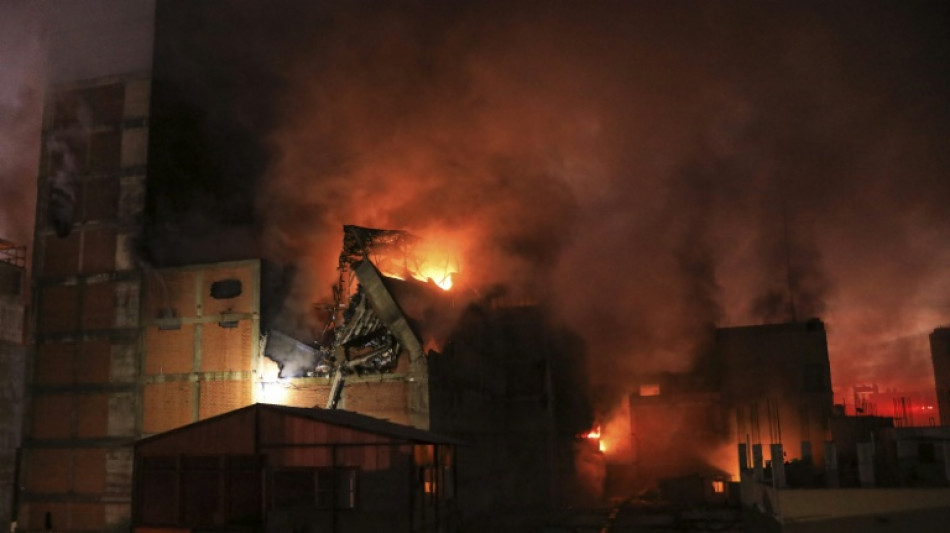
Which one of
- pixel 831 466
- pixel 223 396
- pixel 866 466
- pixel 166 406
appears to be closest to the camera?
pixel 866 466

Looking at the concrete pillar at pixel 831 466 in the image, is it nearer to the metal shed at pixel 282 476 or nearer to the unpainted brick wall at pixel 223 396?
the metal shed at pixel 282 476

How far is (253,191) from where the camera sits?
28.8m

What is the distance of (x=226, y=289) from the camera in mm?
22609

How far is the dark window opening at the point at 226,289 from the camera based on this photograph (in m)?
22.4

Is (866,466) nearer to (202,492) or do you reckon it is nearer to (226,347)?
(202,492)

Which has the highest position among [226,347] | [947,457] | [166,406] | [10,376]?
[226,347]

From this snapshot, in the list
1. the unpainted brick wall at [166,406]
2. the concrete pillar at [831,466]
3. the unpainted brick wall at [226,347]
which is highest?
the unpainted brick wall at [226,347]

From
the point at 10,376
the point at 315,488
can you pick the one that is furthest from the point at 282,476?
the point at 10,376

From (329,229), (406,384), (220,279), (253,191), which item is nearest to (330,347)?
(406,384)

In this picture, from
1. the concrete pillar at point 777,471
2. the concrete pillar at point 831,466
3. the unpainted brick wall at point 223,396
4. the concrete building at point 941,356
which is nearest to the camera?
the concrete pillar at point 777,471

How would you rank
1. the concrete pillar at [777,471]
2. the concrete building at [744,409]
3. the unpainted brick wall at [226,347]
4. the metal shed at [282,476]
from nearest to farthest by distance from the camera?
1. the metal shed at [282,476]
2. the concrete pillar at [777,471]
3. the unpainted brick wall at [226,347]
4. the concrete building at [744,409]

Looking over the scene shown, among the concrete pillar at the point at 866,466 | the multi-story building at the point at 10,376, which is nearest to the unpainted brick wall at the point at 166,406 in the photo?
the multi-story building at the point at 10,376

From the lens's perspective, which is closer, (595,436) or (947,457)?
(947,457)

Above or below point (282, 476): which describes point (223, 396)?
above
